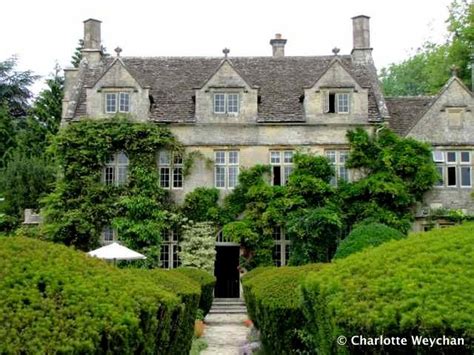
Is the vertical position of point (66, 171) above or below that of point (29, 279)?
above

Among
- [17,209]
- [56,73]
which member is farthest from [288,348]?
[56,73]

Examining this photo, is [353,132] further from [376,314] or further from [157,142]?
[376,314]

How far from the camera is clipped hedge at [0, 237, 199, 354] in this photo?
5.44 m

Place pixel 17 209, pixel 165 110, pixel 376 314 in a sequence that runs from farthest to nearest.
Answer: pixel 17 209, pixel 165 110, pixel 376 314

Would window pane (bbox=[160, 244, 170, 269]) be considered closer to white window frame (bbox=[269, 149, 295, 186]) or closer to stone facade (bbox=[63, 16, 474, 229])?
stone facade (bbox=[63, 16, 474, 229])

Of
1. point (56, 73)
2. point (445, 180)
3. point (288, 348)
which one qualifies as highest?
point (56, 73)

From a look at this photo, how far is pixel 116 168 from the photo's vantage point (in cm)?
2792

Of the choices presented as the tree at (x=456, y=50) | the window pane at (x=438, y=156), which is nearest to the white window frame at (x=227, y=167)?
the window pane at (x=438, y=156)

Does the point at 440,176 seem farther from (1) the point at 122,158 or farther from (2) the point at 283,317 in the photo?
(2) the point at 283,317

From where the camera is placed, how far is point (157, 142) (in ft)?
90.0

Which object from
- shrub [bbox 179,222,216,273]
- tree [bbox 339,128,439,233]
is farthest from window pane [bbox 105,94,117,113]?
tree [bbox 339,128,439,233]

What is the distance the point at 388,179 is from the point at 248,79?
7506 millimetres

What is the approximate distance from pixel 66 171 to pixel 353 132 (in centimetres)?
1192

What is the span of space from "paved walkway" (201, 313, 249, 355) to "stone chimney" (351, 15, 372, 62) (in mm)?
13391
